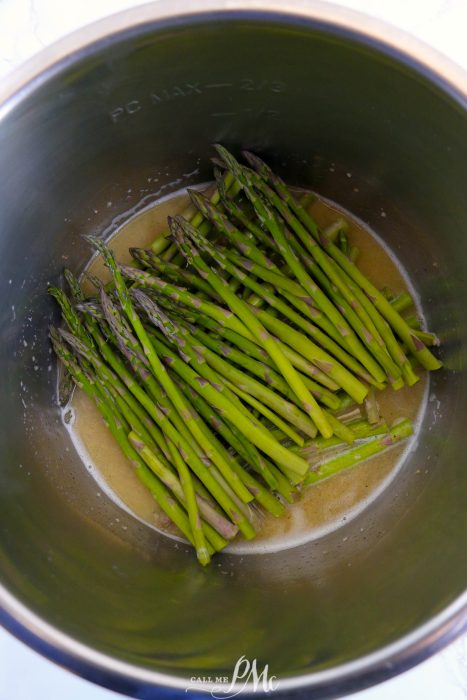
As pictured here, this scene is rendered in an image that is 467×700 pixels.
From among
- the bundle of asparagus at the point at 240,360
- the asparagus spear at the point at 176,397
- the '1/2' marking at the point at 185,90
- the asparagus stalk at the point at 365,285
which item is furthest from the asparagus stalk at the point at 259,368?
the '1/2' marking at the point at 185,90

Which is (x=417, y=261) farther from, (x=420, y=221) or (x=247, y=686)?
(x=247, y=686)

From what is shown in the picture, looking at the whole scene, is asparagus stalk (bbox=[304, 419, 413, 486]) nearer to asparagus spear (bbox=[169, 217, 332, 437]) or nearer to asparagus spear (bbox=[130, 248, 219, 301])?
asparagus spear (bbox=[169, 217, 332, 437])

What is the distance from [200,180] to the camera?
155cm

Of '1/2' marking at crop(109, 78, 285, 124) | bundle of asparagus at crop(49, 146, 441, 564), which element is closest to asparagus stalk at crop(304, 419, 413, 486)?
bundle of asparagus at crop(49, 146, 441, 564)

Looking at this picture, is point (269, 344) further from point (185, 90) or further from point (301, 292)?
point (185, 90)

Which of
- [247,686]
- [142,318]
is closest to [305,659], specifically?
[247,686]

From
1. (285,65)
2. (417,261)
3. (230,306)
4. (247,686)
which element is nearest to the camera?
(247,686)

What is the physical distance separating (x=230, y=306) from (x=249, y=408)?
0.24 meters

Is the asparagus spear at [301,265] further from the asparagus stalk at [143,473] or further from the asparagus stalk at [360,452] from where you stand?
the asparagus stalk at [143,473]

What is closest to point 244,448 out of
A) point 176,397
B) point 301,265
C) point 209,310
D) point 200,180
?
point 176,397

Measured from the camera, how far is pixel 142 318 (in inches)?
Answer: 55.4

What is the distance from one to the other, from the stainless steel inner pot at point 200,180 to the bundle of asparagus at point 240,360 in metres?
0.10

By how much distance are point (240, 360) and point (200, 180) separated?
1.74 ft

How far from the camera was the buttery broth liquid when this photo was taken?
4.70ft
